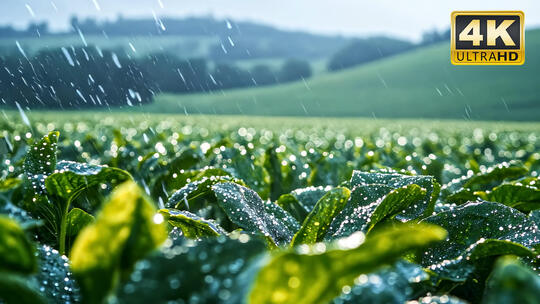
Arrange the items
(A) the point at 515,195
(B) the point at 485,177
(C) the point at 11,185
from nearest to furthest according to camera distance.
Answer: (C) the point at 11,185
(A) the point at 515,195
(B) the point at 485,177

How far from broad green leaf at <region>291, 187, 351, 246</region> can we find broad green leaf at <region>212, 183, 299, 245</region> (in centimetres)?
6

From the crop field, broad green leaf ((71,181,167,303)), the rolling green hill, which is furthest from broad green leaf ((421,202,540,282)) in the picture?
the rolling green hill

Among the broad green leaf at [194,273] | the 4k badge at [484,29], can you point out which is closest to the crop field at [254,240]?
the broad green leaf at [194,273]

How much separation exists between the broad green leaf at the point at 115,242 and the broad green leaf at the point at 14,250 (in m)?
0.05

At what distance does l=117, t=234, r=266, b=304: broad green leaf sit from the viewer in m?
0.47

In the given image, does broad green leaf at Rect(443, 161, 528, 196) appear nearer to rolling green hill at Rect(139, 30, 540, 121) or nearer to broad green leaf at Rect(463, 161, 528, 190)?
broad green leaf at Rect(463, 161, 528, 190)

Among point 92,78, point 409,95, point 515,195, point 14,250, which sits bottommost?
point 409,95

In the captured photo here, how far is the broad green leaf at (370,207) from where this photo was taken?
2.82 feet

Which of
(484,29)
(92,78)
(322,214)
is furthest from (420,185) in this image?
(92,78)

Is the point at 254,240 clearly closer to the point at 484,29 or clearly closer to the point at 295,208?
the point at 295,208

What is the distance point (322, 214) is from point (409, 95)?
5415 centimetres

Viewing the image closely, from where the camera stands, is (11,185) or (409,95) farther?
(409,95)

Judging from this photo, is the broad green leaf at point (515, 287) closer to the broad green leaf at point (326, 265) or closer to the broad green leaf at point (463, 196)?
the broad green leaf at point (326, 265)

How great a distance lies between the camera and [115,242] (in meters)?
0.50
